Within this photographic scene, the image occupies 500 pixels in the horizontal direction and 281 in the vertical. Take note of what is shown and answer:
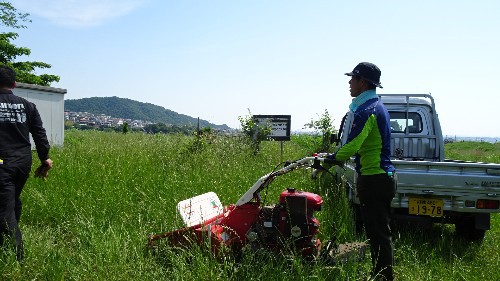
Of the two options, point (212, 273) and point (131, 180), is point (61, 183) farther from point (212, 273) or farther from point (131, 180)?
point (212, 273)

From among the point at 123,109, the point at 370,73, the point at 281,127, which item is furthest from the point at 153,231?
the point at 123,109

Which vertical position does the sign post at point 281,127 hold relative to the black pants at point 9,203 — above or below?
above

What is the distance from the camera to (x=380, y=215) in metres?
3.37

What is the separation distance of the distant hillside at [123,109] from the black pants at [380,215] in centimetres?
13223

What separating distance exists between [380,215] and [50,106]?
13.2 m

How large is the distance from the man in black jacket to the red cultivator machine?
1209mm

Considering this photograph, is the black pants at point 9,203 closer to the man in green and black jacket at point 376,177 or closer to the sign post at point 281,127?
the man in green and black jacket at point 376,177

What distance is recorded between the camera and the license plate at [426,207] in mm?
4512

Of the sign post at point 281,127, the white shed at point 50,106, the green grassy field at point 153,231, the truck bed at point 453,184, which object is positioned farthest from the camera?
the white shed at point 50,106

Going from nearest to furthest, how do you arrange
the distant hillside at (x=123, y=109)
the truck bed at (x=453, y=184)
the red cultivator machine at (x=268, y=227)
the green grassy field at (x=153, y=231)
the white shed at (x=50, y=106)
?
1. the green grassy field at (x=153, y=231)
2. the red cultivator machine at (x=268, y=227)
3. the truck bed at (x=453, y=184)
4. the white shed at (x=50, y=106)
5. the distant hillside at (x=123, y=109)

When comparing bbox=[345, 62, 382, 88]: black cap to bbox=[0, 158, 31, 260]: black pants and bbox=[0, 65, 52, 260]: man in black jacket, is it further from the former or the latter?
bbox=[0, 158, 31, 260]: black pants

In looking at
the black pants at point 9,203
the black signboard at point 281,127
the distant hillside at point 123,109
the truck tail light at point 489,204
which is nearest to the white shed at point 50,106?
the black signboard at point 281,127

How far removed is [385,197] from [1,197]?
3.23 m

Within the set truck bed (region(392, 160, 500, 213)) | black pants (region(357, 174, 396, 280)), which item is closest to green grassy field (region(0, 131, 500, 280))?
black pants (region(357, 174, 396, 280))
